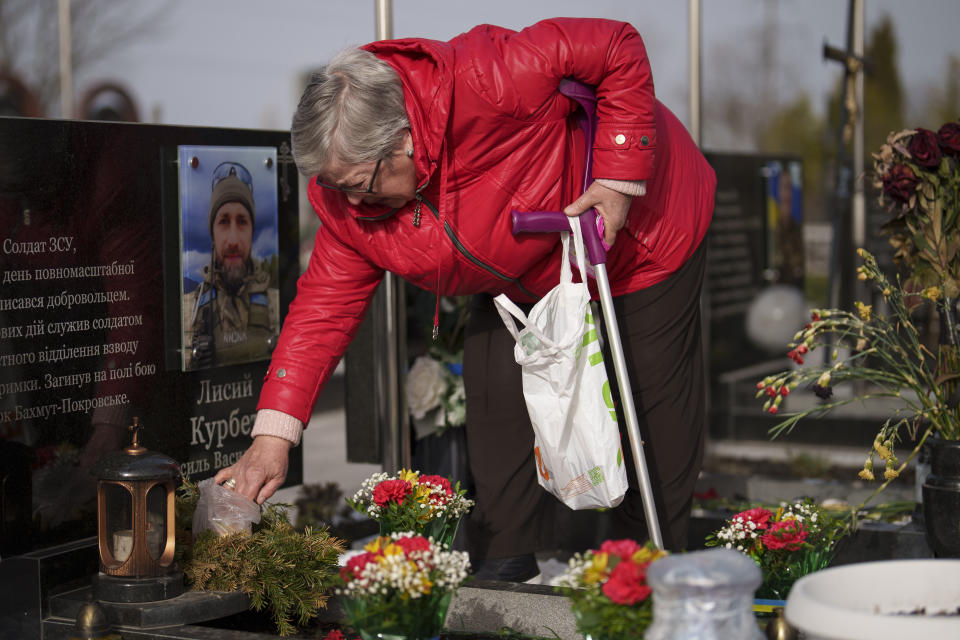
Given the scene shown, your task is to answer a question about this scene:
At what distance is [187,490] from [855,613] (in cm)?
188

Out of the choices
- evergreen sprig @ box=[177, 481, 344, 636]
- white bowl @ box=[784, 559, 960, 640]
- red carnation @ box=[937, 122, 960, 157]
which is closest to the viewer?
→ white bowl @ box=[784, 559, 960, 640]

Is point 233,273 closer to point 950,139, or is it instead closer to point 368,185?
point 368,185

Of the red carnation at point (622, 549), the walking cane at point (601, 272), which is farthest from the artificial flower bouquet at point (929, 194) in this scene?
the red carnation at point (622, 549)

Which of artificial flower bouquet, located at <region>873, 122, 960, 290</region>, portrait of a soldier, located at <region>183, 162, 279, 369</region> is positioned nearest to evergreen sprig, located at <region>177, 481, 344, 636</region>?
portrait of a soldier, located at <region>183, 162, 279, 369</region>

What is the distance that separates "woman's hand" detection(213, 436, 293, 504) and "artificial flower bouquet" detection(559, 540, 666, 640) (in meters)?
1.21

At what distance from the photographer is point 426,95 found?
9.37 ft

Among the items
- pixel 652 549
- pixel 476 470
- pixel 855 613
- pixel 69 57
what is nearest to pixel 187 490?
pixel 476 470

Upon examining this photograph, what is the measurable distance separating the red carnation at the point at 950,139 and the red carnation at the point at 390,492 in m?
1.70

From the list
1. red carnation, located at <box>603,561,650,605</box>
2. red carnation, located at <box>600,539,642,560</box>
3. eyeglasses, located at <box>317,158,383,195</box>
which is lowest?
red carnation, located at <box>603,561,650,605</box>

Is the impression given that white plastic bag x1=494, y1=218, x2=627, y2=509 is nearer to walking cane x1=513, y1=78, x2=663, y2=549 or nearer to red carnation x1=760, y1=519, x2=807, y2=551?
walking cane x1=513, y1=78, x2=663, y2=549

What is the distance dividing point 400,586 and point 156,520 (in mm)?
891

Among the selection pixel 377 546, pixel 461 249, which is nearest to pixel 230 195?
pixel 461 249

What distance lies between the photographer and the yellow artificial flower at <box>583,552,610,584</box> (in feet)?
6.63

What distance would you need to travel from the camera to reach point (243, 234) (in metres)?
3.74
